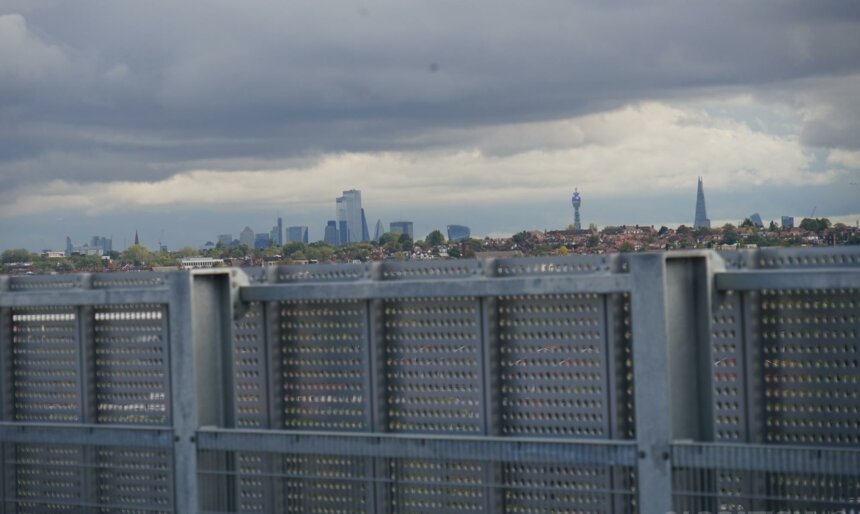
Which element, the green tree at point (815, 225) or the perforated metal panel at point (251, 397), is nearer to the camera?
the perforated metal panel at point (251, 397)

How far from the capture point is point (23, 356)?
14508 millimetres

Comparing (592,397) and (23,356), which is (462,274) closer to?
(592,397)

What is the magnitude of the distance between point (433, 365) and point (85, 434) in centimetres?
416

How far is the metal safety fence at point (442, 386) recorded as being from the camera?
1023cm

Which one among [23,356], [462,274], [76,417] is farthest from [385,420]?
[23,356]

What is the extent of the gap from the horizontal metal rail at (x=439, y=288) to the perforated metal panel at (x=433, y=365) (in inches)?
9.0

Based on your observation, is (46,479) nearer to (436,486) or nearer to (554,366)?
(436,486)

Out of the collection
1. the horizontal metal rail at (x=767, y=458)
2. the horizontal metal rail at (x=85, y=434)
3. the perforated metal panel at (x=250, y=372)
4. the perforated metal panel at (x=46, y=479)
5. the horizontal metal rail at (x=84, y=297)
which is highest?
the horizontal metal rail at (x=84, y=297)

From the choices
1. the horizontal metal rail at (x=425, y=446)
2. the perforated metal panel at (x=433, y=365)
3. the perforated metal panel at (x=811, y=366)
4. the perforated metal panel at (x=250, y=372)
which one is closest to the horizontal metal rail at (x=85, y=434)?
the horizontal metal rail at (x=425, y=446)

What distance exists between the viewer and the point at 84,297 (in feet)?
44.7

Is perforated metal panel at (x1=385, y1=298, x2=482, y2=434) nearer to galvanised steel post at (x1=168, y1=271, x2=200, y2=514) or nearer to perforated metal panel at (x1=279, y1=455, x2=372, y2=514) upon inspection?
perforated metal panel at (x1=279, y1=455, x2=372, y2=514)

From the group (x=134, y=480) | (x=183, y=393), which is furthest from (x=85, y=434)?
(x=183, y=393)

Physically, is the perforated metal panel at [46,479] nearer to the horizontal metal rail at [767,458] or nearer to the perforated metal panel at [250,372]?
the perforated metal panel at [250,372]

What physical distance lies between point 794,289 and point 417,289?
338 centimetres
